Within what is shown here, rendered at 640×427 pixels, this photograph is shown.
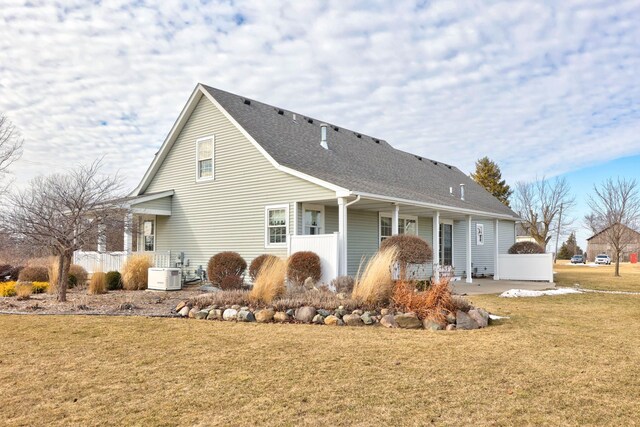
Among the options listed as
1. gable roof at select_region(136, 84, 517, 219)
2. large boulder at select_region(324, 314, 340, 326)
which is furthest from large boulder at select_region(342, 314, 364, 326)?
gable roof at select_region(136, 84, 517, 219)

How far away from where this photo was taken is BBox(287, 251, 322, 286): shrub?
1293 cm

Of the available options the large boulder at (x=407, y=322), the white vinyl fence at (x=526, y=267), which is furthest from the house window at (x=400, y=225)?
the large boulder at (x=407, y=322)

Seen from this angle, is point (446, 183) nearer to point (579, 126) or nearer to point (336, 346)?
point (579, 126)

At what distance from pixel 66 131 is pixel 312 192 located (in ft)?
37.5

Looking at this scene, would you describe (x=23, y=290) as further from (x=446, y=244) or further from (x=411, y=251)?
(x=446, y=244)

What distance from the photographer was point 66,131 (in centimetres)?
1902

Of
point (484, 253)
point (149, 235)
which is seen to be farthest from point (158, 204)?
point (484, 253)

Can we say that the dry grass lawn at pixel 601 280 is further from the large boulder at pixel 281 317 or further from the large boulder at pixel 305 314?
the large boulder at pixel 281 317

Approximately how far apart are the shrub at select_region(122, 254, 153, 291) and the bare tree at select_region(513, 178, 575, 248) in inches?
1604

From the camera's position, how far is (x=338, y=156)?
59.1 feet

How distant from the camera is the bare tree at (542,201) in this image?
47625 mm

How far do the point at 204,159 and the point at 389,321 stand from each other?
35.8 feet

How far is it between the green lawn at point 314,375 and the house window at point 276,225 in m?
6.24

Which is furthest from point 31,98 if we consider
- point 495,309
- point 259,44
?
point 495,309
